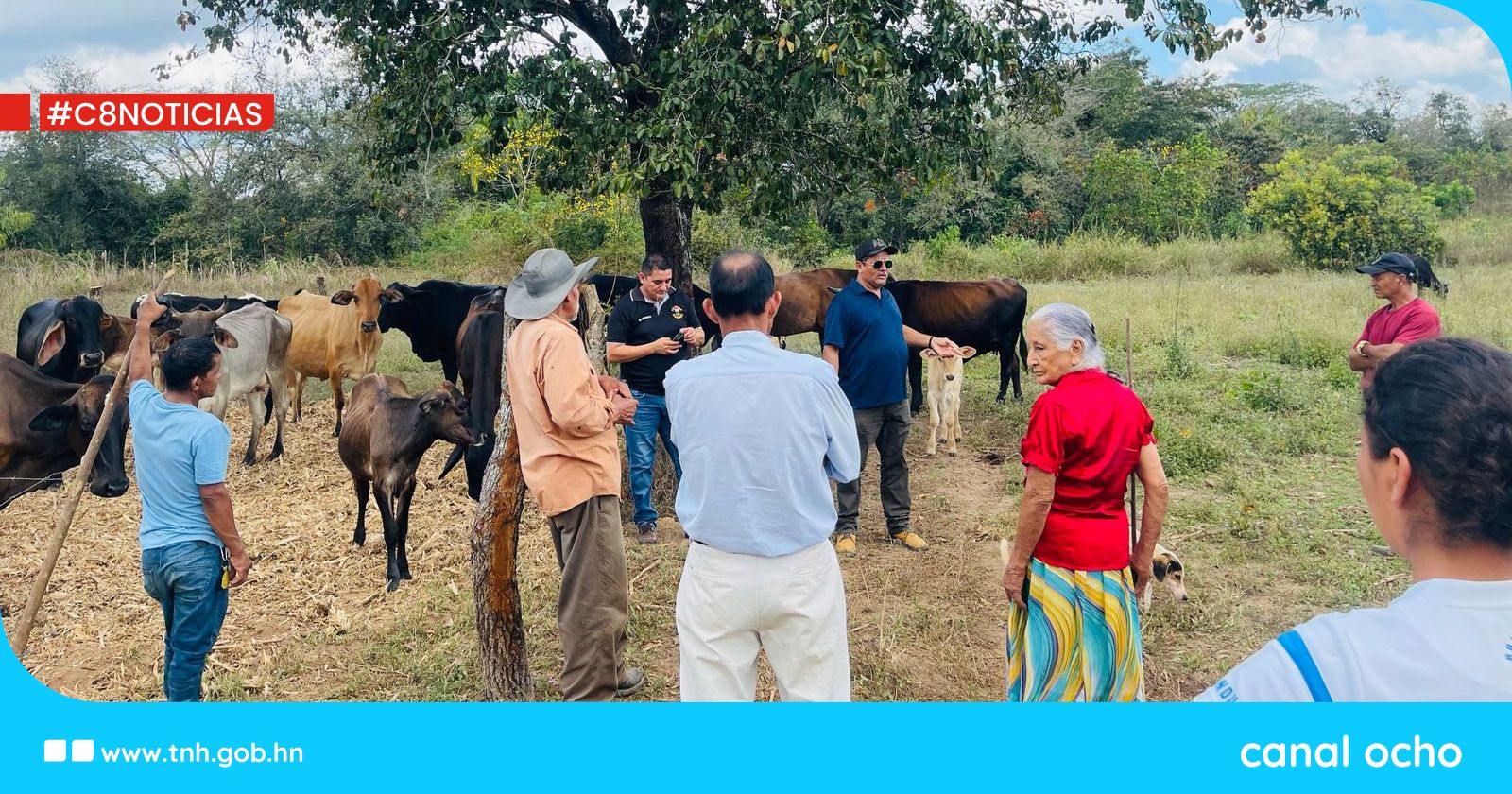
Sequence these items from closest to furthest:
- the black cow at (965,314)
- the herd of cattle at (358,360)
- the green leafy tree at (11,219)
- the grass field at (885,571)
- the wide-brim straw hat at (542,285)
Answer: the wide-brim straw hat at (542,285) < the grass field at (885,571) < the herd of cattle at (358,360) < the black cow at (965,314) < the green leafy tree at (11,219)

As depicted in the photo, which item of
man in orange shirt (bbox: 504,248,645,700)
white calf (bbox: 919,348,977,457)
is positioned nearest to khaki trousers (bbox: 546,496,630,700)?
man in orange shirt (bbox: 504,248,645,700)

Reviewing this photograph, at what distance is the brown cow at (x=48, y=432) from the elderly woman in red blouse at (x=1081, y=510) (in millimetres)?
5233

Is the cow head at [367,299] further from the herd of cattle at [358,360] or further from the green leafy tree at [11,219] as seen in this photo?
the green leafy tree at [11,219]

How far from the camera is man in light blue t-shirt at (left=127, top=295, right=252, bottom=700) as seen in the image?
3.78 m

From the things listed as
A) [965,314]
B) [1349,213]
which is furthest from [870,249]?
[1349,213]

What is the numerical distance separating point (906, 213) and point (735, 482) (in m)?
19.2

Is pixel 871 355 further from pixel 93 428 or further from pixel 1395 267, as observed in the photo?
pixel 93 428

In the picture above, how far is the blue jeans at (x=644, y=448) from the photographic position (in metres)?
6.80

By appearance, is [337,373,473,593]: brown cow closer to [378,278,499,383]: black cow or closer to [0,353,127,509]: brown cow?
[0,353,127,509]: brown cow

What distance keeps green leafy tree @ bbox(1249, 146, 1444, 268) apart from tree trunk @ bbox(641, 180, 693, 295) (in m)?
14.1

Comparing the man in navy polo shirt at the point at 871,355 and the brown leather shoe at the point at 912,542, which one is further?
the brown leather shoe at the point at 912,542

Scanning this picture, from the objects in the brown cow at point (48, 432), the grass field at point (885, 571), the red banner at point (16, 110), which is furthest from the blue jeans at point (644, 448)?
the red banner at point (16, 110)

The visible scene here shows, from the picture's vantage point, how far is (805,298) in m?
11.4

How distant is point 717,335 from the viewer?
32.4 ft
